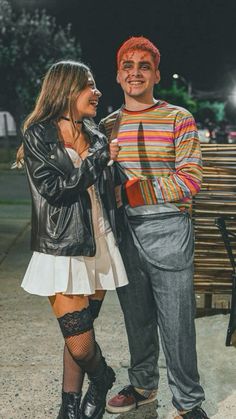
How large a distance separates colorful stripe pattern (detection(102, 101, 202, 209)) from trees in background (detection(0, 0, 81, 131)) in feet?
125

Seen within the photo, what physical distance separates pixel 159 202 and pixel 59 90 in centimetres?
73

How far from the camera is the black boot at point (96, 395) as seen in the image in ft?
9.09

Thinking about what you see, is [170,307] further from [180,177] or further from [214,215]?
[214,215]

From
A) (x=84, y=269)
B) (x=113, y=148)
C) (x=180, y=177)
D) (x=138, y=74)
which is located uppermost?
(x=138, y=74)

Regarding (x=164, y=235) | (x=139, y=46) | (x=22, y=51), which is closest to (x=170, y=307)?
(x=164, y=235)

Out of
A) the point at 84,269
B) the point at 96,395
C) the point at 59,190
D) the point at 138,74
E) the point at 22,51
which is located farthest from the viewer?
the point at 22,51

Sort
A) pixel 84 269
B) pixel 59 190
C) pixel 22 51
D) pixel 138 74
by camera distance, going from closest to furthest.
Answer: pixel 59 190 < pixel 84 269 < pixel 138 74 < pixel 22 51

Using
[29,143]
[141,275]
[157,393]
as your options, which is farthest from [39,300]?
[29,143]

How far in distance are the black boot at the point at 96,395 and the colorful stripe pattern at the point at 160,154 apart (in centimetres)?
93

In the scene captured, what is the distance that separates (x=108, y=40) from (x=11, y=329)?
193ft

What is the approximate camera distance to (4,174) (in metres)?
15.0

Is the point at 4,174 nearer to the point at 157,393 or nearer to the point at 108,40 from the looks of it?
the point at 157,393

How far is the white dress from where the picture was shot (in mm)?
2469

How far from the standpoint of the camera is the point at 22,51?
41.4 m
